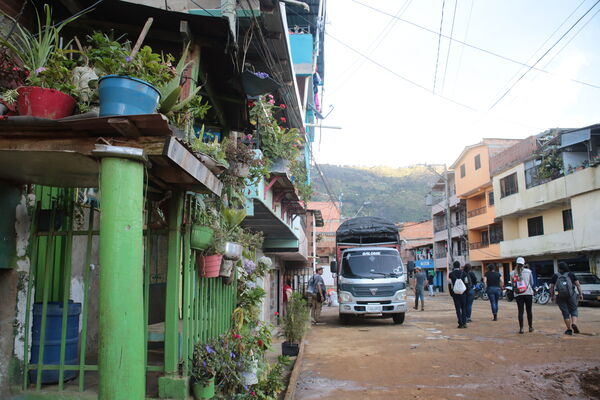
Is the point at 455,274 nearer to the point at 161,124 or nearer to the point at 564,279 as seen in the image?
the point at 564,279

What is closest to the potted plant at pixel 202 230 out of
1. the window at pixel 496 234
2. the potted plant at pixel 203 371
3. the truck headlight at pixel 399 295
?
the potted plant at pixel 203 371

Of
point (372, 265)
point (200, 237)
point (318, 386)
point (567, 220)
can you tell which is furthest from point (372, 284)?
point (567, 220)

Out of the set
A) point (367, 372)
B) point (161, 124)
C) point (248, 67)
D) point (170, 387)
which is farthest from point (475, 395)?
point (248, 67)

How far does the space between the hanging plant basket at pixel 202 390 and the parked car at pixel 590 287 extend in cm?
2356

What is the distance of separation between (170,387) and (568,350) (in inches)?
322

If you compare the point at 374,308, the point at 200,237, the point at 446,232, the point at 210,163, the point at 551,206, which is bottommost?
the point at 374,308

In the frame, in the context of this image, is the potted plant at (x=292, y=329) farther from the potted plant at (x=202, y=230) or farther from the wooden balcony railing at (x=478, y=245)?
the wooden balcony railing at (x=478, y=245)

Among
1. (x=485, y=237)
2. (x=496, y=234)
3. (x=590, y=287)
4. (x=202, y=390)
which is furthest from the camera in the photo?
(x=485, y=237)

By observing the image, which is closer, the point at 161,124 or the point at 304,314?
the point at 161,124

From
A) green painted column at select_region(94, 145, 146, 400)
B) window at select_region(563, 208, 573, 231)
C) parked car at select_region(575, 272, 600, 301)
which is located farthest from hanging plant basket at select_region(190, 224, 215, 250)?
window at select_region(563, 208, 573, 231)

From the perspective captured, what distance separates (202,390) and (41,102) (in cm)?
313

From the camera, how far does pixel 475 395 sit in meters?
6.07

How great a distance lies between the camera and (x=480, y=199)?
144 ft

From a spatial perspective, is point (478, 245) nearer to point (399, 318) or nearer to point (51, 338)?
point (399, 318)
